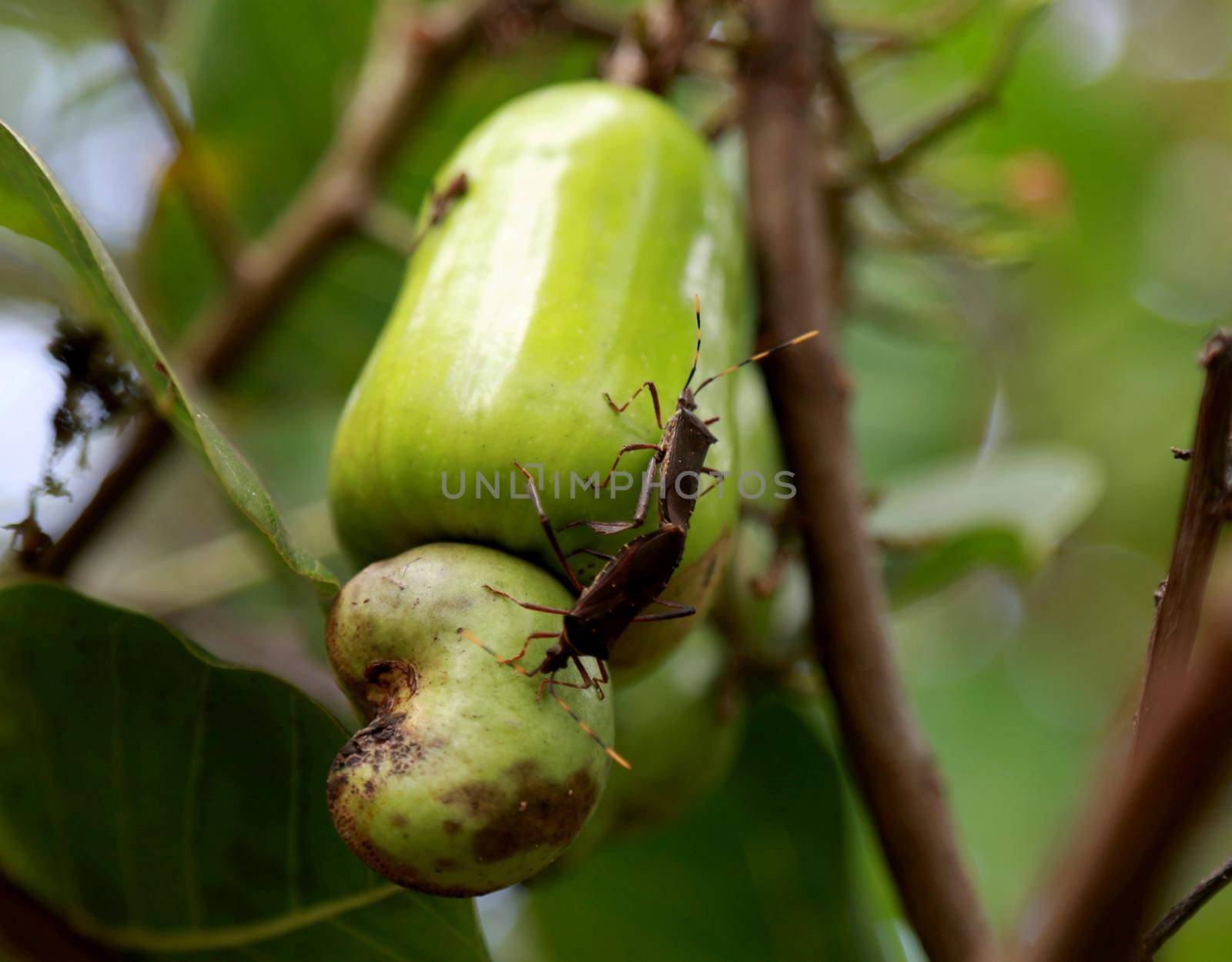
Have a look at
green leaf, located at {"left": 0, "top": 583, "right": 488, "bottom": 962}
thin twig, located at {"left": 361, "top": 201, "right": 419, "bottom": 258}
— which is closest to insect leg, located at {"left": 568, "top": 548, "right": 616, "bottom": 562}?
green leaf, located at {"left": 0, "top": 583, "right": 488, "bottom": 962}

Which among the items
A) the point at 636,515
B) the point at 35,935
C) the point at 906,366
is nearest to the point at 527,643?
the point at 636,515

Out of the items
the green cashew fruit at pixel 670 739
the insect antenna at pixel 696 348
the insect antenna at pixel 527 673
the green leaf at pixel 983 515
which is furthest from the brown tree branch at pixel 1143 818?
the green leaf at pixel 983 515

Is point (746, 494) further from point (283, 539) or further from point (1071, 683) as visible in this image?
point (1071, 683)

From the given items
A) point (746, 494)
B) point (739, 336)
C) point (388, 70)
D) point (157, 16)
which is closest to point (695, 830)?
point (746, 494)

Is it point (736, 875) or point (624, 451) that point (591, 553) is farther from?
point (736, 875)

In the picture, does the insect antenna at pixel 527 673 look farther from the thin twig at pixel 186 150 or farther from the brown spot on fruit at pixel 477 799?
the thin twig at pixel 186 150

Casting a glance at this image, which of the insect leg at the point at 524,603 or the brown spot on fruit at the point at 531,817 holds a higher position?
the insect leg at the point at 524,603

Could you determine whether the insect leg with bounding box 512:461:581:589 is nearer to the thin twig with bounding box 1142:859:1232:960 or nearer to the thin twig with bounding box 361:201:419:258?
the thin twig with bounding box 1142:859:1232:960
